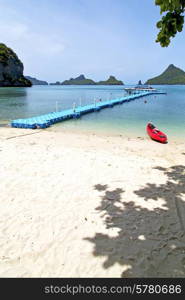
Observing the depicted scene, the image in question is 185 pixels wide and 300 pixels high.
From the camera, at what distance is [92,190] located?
18.1ft

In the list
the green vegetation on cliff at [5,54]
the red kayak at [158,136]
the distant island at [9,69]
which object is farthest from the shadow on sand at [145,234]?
the green vegetation on cliff at [5,54]

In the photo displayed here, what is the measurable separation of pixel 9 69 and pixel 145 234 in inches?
5258

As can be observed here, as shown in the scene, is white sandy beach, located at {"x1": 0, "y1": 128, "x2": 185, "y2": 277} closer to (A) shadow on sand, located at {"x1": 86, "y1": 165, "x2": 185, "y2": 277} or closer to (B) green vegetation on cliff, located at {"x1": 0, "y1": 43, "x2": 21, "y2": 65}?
(A) shadow on sand, located at {"x1": 86, "y1": 165, "x2": 185, "y2": 277}

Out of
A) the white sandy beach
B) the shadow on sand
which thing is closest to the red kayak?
the white sandy beach

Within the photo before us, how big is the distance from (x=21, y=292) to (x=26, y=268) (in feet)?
1.23

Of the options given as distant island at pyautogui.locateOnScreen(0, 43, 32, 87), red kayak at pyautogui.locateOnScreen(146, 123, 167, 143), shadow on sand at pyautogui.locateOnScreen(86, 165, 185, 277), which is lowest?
shadow on sand at pyautogui.locateOnScreen(86, 165, 185, 277)

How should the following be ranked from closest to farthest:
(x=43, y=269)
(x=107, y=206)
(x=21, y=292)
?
(x=21, y=292) < (x=43, y=269) < (x=107, y=206)

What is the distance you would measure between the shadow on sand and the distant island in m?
126

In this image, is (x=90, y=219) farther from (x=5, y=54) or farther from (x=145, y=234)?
(x=5, y=54)

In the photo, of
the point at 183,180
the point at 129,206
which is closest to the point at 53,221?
the point at 129,206

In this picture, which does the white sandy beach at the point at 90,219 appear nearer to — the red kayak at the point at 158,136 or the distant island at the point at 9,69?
the red kayak at the point at 158,136

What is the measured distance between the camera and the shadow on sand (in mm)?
3154

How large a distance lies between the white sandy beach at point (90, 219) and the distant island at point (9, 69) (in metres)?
124

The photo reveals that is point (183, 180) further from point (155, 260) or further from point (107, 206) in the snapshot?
point (155, 260)
